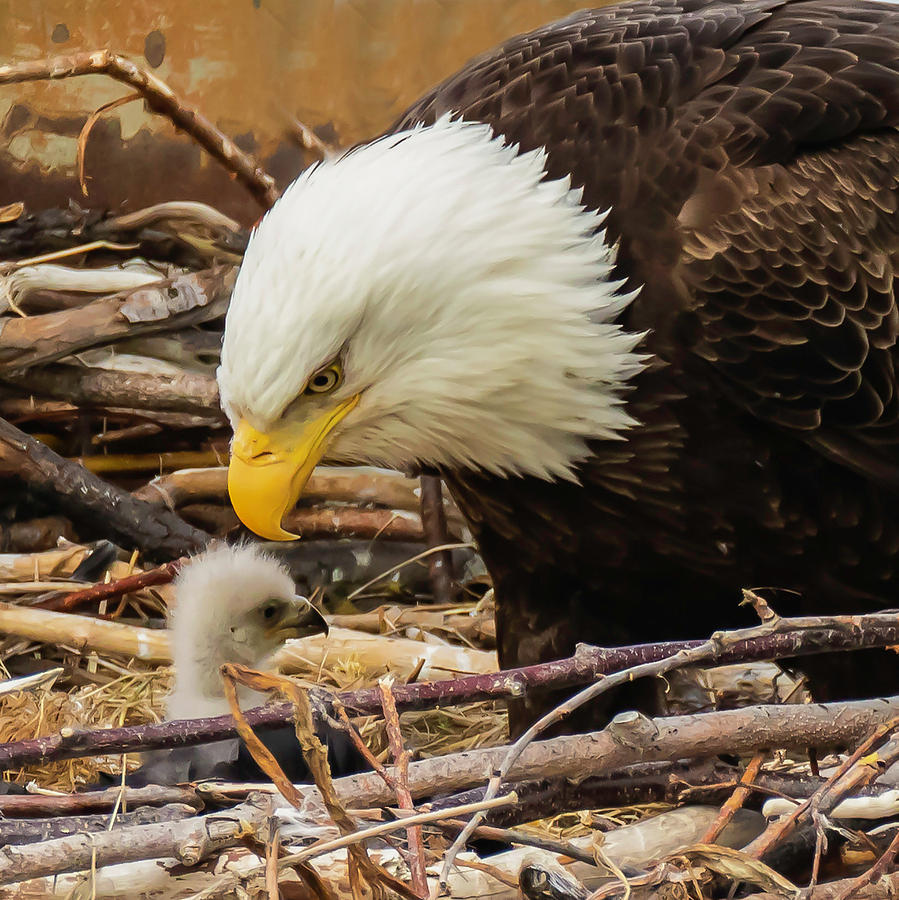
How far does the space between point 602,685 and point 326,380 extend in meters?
0.75

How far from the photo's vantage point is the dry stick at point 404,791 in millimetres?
1307

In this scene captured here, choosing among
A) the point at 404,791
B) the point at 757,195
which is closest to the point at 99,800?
the point at 404,791

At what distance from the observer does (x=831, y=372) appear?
81.1 inches

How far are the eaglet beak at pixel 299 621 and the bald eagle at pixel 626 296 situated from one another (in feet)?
1.61

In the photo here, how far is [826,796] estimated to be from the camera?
144 centimetres

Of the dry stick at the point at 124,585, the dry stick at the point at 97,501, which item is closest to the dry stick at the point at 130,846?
the dry stick at the point at 124,585

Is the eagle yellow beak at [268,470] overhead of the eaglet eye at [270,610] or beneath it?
overhead

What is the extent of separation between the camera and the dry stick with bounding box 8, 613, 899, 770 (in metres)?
1.47

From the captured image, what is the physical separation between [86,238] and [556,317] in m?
2.10

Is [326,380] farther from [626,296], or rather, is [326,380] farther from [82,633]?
[82,633]

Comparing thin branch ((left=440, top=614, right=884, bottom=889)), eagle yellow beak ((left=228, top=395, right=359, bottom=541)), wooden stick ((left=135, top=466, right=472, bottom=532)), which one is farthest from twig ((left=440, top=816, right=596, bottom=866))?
wooden stick ((left=135, top=466, right=472, bottom=532))

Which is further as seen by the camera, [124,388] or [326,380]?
[124,388]

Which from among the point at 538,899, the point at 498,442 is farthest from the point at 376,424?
the point at 538,899

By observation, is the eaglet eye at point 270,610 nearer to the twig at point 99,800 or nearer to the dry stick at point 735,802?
the twig at point 99,800
